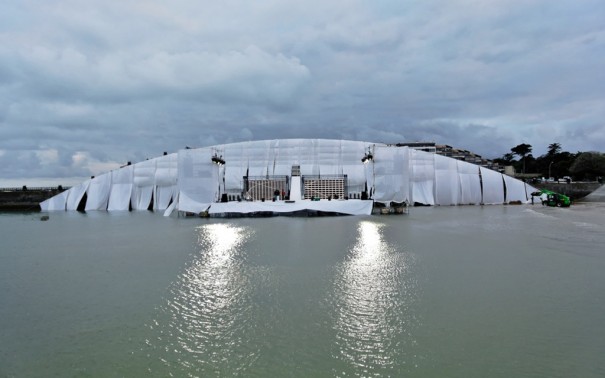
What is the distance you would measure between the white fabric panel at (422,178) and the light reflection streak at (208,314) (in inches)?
1186

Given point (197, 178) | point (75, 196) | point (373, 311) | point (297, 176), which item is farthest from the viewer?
point (75, 196)

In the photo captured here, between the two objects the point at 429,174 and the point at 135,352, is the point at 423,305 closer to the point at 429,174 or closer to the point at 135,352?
the point at 135,352

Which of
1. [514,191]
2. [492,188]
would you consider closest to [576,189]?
[514,191]

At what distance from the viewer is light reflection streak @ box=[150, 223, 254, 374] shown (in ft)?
18.5

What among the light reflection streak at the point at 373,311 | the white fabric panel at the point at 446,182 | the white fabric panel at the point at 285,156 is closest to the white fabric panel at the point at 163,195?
the white fabric panel at the point at 285,156

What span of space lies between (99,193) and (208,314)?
38.6m

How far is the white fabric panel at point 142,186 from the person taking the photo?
133 ft

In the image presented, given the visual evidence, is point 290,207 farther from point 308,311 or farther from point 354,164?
point 308,311

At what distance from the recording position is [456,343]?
5.86 m

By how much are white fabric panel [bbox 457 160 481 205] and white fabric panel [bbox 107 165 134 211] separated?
3248 cm

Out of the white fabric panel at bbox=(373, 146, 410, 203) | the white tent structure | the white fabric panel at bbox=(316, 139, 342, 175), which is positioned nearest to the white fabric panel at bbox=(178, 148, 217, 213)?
the white tent structure

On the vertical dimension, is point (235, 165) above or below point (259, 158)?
below

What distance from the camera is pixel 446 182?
131 feet

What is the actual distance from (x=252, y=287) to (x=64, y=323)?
358cm
